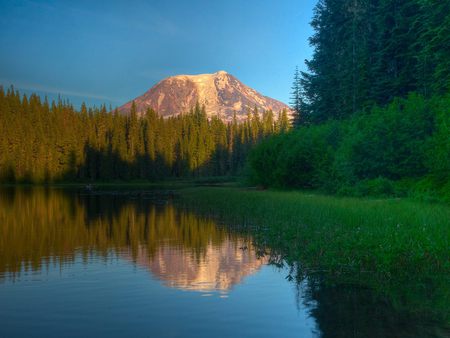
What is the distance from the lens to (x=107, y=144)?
13712 cm

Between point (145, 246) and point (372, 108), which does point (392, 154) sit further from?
point (145, 246)

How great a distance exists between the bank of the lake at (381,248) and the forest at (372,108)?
9442 mm

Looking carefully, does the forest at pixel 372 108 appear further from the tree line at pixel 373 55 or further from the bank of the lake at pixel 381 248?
the bank of the lake at pixel 381 248

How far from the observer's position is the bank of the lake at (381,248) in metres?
13.2

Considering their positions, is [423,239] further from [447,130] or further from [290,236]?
[447,130]

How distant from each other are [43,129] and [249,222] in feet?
392

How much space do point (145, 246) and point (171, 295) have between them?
31.3 feet

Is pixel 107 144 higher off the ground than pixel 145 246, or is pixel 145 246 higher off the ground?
pixel 107 144

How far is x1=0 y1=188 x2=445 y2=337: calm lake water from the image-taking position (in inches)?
419

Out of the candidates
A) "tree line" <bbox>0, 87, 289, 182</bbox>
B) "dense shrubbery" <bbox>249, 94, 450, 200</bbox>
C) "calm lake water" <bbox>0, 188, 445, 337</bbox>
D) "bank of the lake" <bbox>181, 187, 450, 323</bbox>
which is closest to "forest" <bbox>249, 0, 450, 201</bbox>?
"dense shrubbery" <bbox>249, 94, 450, 200</bbox>

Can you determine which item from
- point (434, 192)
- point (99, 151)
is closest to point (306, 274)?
point (434, 192)

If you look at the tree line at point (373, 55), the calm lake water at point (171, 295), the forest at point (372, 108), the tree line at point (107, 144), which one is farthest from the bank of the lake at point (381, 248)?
the tree line at point (107, 144)

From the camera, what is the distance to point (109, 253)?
69.5 feet

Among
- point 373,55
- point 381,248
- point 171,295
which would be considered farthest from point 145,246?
point 373,55
